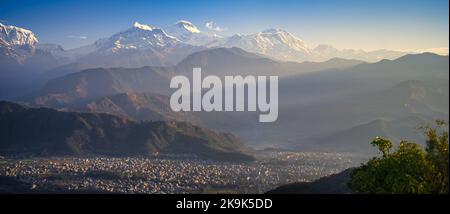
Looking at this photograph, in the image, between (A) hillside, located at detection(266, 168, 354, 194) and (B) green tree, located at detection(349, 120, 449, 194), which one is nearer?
(B) green tree, located at detection(349, 120, 449, 194)

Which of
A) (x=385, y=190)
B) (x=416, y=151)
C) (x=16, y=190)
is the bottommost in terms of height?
(x=16, y=190)

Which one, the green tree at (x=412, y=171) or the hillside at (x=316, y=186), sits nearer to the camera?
the green tree at (x=412, y=171)

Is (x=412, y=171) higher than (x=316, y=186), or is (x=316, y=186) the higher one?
(x=412, y=171)

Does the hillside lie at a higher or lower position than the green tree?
lower

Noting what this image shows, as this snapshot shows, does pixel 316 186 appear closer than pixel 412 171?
No

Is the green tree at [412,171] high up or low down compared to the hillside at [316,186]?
up
